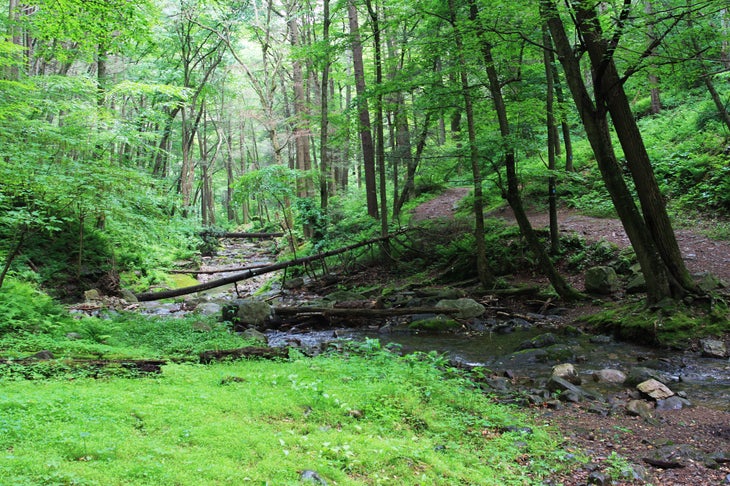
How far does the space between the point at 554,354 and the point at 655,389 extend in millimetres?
1943

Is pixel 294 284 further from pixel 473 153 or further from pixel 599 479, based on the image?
pixel 599 479

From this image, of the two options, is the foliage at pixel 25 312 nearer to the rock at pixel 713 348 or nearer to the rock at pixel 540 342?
the rock at pixel 540 342

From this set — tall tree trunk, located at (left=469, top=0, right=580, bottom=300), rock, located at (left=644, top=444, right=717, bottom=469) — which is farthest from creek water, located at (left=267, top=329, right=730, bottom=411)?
tall tree trunk, located at (left=469, top=0, right=580, bottom=300)

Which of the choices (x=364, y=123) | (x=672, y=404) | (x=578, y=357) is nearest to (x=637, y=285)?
(x=578, y=357)

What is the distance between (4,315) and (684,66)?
1157cm

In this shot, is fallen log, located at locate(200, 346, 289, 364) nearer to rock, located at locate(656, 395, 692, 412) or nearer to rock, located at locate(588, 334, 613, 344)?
rock, located at locate(656, 395, 692, 412)

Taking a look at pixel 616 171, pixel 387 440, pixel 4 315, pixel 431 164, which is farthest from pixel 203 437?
pixel 431 164

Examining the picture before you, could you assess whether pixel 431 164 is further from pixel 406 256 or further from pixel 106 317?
pixel 106 317

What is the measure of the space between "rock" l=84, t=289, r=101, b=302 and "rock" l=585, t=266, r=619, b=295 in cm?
1276

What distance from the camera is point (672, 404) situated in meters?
5.64

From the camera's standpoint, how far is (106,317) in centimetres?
984

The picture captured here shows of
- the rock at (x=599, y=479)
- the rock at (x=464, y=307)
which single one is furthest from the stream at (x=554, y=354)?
the rock at (x=599, y=479)

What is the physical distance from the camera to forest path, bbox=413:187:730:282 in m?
10.3

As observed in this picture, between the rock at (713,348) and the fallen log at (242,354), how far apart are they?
21.5ft
